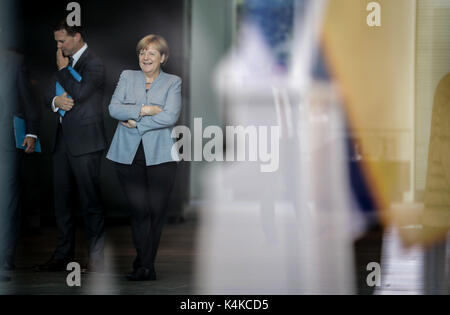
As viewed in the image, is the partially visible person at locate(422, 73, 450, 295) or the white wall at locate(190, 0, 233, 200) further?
the white wall at locate(190, 0, 233, 200)

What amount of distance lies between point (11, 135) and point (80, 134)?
373 millimetres

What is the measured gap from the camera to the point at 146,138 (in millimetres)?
4176

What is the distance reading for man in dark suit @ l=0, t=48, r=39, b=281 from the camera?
4.43 meters

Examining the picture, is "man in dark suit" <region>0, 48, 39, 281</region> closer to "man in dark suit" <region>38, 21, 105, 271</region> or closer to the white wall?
"man in dark suit" <region>38, 21, 105, 271</region>

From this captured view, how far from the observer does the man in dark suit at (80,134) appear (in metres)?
4.51

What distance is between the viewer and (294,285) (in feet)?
14.0

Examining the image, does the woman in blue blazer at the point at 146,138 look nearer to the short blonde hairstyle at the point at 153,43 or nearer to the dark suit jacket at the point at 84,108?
the short blonde hairstyle at the point at 153,43

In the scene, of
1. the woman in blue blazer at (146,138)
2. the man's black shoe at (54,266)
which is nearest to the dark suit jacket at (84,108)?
the woman in blue blazer at (146,138)

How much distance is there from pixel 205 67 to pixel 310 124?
156 cm

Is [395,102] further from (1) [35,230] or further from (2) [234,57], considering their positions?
(1) [35,230]

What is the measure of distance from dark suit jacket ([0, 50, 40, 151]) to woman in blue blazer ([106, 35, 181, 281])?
56cm

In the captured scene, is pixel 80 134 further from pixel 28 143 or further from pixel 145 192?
pixel 145 192

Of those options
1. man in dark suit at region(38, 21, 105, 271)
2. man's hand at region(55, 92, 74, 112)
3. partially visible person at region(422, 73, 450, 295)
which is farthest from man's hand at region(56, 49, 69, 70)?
partially visible person at region(422, 73, 450, 295)

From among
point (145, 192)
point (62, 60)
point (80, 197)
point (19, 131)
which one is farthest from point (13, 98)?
point (145, 192)
